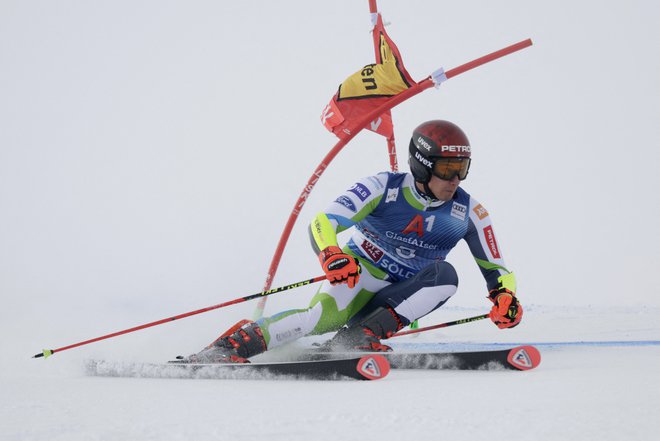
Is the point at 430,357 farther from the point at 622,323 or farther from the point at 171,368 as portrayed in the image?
the point at 622,323

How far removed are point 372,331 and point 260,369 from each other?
90 centimetres

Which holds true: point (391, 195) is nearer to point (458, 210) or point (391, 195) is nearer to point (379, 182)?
point (379, 182)

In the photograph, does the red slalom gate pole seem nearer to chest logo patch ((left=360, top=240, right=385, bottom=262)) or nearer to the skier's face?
chest logo patch ((left=360, top=240, right=385, bottom=262))

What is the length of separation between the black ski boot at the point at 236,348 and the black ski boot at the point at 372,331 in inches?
21.9

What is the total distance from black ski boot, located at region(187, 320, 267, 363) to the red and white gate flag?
218 centimetres

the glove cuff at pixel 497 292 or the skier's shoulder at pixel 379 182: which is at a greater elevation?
the skier's shoulder at pixel 379 182

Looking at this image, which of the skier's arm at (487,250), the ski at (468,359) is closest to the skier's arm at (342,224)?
the ski at (468,359)

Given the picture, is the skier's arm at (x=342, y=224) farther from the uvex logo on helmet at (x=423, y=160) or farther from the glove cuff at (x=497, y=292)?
the glove cuff at (x=497, y=292)

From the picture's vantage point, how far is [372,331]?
13.3ft

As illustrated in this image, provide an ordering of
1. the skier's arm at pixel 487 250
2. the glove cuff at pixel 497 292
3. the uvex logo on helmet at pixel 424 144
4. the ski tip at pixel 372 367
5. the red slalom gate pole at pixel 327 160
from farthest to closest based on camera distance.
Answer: the red slalom gate pole at pixel 327 160, the skier's arm at pixel 487 250, the glove cuff at pixel 497 292, the uvex logo on helmet at pixel 424 144, the ski tip at pixel 372 367

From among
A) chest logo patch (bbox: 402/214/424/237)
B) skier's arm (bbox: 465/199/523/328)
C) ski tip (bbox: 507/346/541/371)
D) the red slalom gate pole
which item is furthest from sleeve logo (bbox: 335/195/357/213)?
the red slalom gate pole

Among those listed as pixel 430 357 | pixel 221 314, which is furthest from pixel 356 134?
pixel 430 357

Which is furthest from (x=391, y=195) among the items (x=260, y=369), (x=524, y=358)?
(x=260, y=369)

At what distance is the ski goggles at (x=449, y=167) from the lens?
3916mm
